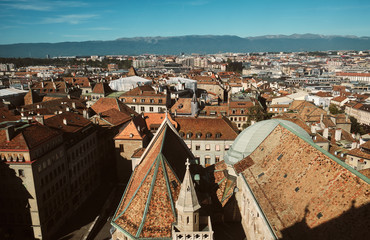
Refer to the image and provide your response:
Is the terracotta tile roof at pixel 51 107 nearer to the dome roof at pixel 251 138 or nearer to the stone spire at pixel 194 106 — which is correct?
the stone spire at pixel 194 106

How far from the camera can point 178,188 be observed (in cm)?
2680

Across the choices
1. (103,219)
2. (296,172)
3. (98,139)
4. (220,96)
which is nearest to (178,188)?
(296,172)

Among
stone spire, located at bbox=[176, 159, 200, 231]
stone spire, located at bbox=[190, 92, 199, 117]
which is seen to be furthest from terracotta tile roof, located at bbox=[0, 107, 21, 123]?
stone spire, located at bbox=[176, 159, 200, 231]

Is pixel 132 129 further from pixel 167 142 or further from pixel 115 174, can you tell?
pixel 167 142

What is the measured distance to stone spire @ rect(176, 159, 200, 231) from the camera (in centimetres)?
2334

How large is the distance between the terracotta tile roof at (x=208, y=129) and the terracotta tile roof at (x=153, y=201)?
31.5m

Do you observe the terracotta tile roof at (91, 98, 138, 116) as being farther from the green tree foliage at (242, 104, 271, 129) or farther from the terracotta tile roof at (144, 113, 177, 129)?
the green tree foliage at (242, 104, 271, 129)

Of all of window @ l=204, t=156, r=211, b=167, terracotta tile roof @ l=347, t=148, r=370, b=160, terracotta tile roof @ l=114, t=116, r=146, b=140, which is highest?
terracotta tile roof @ l=114, t=116, r=146, b=140

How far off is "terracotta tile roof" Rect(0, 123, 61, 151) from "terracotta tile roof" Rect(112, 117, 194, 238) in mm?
18749

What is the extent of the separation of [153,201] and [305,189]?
12383 mm

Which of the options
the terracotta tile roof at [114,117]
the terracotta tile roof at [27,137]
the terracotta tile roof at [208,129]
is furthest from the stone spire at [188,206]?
the terracotta tile roof at [114,117]

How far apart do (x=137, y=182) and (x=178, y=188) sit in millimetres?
4511

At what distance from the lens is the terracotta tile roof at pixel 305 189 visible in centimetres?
1858

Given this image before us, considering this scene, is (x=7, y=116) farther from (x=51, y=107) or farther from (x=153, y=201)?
(x=153, y=201)
